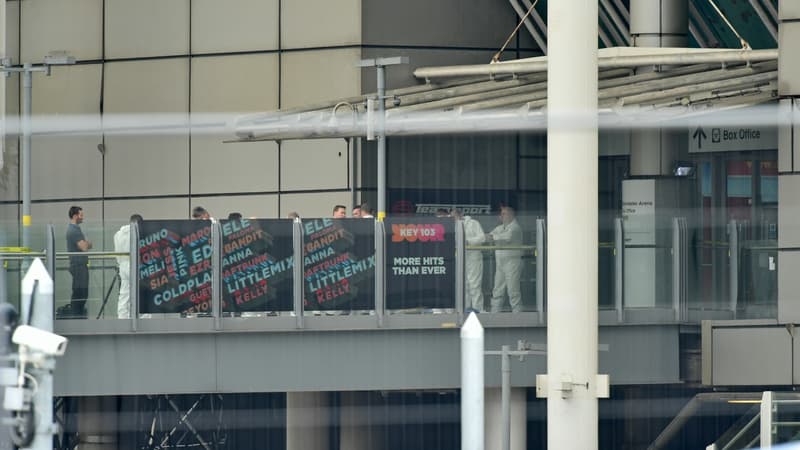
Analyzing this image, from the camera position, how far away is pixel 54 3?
35.9 metres

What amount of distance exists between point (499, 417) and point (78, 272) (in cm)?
683

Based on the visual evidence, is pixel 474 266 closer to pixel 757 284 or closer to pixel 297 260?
pixel 297 260

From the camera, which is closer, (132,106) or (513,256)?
(513,256)

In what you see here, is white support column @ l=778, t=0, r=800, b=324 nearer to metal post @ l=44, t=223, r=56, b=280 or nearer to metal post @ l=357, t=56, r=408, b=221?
metal post @ l=357, t=56, r=408, b=221

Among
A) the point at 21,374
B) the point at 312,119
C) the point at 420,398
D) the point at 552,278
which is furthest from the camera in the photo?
the point at 420,398

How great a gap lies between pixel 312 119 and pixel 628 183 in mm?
5447

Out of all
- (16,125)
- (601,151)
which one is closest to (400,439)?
(601,151)

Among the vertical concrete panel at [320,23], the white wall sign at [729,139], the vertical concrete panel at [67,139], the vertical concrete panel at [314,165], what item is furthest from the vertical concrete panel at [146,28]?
the white wall sign at [729,139]

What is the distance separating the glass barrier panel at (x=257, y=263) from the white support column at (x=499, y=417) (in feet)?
13.1

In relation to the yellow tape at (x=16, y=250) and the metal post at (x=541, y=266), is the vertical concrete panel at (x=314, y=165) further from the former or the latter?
the yellow tape at (x=16, y=250)

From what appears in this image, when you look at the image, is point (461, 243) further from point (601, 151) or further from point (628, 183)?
point (601, 151)

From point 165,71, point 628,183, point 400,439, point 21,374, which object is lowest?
point 400,439

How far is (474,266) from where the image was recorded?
23500 millimetres

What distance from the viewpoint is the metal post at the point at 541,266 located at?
78.1 ft
